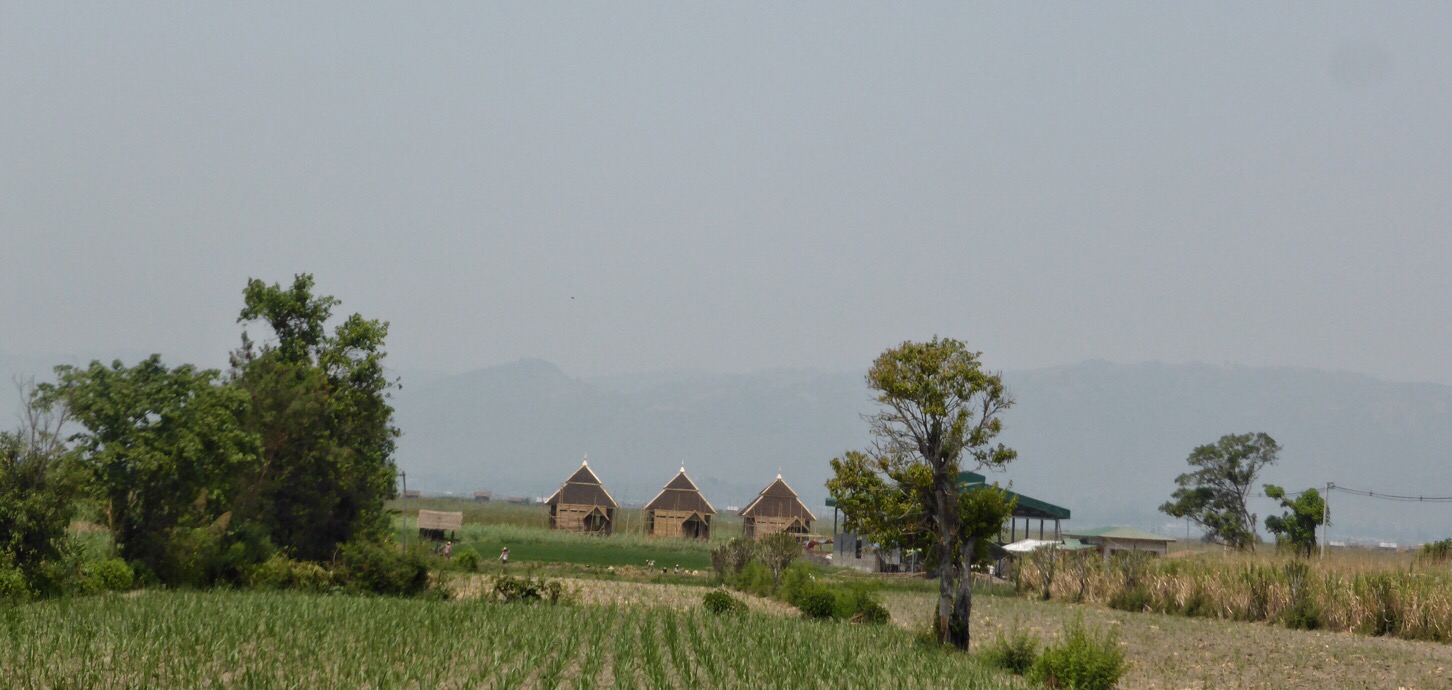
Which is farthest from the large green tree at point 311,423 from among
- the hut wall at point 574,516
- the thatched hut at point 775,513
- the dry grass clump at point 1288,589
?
the hut wall at point 574,516

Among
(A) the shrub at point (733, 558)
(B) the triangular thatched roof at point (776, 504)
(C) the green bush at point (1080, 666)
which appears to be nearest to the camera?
(C) the green bush at point (1080, 666)

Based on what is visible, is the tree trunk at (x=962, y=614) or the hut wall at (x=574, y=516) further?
the hut wall at (x=574, y=516)

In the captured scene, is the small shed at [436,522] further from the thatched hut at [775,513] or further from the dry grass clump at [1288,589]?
the dry grass clump at [1288,589]

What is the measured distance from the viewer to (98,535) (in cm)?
3388

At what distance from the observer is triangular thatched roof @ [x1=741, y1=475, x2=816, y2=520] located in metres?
88.1

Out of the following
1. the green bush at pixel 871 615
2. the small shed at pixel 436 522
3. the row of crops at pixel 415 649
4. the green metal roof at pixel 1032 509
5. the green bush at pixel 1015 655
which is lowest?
the small shed at pixel 436 522

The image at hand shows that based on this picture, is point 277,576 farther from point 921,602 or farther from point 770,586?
point 921,602

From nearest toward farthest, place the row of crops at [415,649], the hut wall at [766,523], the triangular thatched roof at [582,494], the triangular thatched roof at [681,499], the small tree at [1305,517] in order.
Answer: the row of crops at [415,649] → the small tree at [1305,517] → the hut wall at [766,523] → the triangular thatched roof at [681,499] → the triangular thatched roof at [582,494]

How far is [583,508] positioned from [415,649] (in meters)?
79.3

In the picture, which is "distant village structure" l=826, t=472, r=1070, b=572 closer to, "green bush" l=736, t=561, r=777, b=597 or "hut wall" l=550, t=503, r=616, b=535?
"green bush" l=736, t=561, r=777, b=597

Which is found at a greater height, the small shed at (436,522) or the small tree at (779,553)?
the small tree at (779,553)

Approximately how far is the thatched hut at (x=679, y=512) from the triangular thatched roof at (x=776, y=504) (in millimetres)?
6972

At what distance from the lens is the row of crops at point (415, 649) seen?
16.4m

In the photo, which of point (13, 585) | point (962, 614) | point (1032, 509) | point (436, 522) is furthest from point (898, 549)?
point (13, 585)
